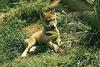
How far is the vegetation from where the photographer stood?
18.0ft

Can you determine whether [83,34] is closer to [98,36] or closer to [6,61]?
[98,36]

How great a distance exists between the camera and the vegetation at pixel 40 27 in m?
A: 5.49

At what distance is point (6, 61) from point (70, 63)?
1.93 meters

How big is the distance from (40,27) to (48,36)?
1.16 metres

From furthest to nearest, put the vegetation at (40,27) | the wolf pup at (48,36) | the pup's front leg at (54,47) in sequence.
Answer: the wolf pup at (48,36) < the pup's front leg at (54,47) < the vegetation at (40,27)

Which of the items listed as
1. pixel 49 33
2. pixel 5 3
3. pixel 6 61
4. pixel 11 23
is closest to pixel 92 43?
pixel 49 33

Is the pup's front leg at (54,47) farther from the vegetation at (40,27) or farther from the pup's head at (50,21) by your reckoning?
the pup's head at (50,21)

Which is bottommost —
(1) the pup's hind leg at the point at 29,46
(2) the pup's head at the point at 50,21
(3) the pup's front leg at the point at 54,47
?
Result: (1) the pup's hind leg at the point at 29,46

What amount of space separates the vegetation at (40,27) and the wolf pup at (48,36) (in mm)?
161

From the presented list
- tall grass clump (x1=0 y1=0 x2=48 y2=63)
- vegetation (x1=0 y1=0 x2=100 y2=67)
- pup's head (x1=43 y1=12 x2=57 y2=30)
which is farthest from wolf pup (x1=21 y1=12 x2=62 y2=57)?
tall grass clump (x1=0 y1=0 x2=48 y2=63)

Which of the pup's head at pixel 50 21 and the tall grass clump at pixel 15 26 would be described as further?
the tall grass clump at pixel 15 26

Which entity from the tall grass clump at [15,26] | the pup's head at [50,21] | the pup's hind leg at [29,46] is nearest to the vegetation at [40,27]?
the tall grass clump at [15,26]

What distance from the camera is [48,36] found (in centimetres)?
732

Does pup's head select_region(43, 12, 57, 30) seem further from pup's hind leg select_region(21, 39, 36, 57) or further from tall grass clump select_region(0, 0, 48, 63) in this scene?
tall grass clump select_region(0, 0, 48, 63)
